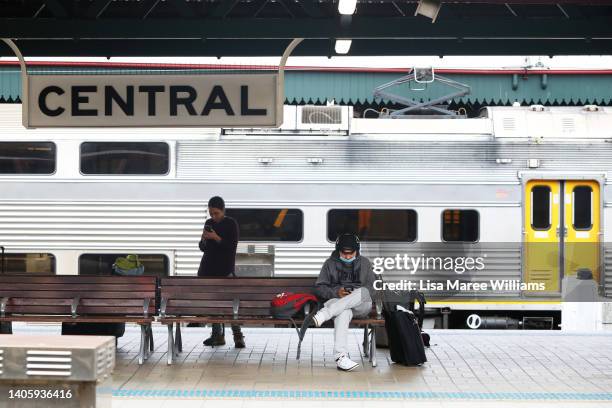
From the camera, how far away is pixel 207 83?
8602 millimetres

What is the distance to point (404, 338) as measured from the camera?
9445mm

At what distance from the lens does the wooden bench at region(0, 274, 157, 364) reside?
9586mm

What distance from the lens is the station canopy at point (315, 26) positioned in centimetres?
854

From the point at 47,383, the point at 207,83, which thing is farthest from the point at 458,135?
the point at 47,383

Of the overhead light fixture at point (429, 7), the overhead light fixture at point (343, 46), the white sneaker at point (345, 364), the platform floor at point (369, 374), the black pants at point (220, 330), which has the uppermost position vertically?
the overhead light fixture at point (429, 7)

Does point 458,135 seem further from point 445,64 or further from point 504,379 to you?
point 504,379

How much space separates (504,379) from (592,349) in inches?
90.4

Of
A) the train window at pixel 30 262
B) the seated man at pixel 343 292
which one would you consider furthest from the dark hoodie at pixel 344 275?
the train window at pixel 30 262

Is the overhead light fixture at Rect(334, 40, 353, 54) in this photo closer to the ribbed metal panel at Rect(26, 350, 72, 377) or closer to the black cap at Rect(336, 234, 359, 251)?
the black cap at Rect(336, 234, 359, 251)

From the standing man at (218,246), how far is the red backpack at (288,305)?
1414 millimetres

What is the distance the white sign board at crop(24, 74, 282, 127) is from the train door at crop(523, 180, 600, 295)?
6.10m

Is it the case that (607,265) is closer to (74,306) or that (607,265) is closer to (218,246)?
(218,246)

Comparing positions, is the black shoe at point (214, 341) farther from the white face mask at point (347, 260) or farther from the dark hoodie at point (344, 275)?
the white face mask at point (347, 260)

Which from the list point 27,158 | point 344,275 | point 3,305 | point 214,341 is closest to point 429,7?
point 344,275
